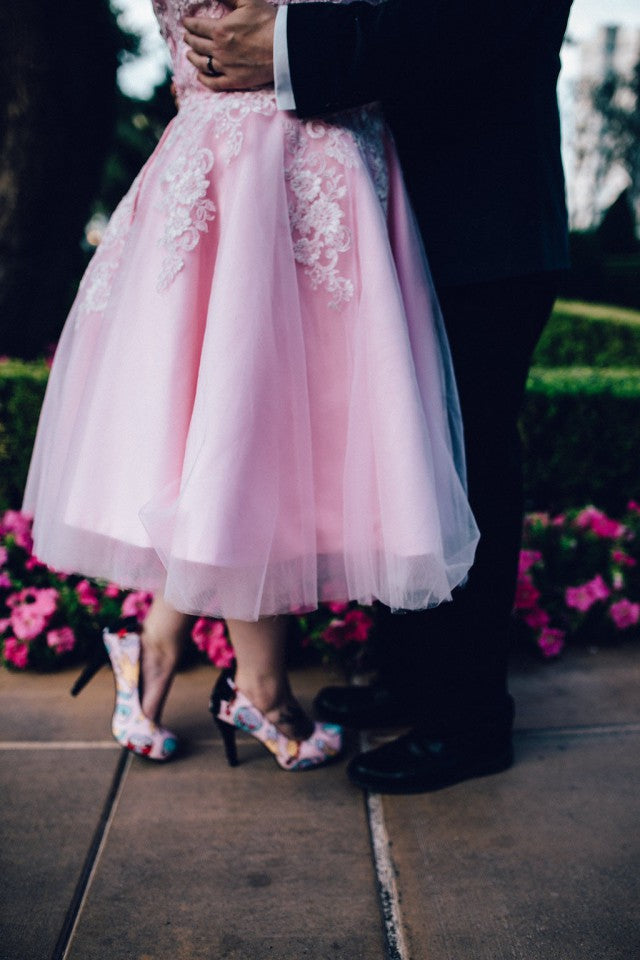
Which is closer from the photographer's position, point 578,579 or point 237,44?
point 237,44

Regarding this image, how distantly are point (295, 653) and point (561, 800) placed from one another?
922mm

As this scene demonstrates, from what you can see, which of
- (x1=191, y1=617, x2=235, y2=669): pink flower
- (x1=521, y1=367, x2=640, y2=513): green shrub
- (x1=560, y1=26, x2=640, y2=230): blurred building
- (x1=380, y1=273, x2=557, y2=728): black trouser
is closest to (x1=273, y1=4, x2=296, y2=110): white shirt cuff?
(x1=380, y1=273, x2=557, y2=728): black trouser

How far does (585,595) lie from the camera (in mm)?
2381

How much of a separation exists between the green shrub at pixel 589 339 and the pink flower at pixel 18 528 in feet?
14.1

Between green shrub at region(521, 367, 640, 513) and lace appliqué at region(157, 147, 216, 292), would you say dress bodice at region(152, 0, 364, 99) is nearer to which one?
lace appliqué at region(157, 147, 216, 292)

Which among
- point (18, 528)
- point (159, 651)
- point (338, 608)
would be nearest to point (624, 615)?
point (338, 608)

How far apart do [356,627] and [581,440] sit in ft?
4.31

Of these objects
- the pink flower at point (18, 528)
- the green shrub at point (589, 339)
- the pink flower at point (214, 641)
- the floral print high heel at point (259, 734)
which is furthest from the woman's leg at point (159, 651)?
the green shrub at point (589, 339)

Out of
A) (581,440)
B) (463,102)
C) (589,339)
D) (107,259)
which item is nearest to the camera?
(463,102)

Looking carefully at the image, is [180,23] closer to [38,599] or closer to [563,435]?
[38,599]

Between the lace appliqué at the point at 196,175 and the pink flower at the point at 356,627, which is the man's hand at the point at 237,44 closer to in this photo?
the lace appliqué at the point at 196,175

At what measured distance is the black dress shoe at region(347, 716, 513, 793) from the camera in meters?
1.63

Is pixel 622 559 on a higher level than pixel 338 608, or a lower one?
lower

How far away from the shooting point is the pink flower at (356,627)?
2178 mm
